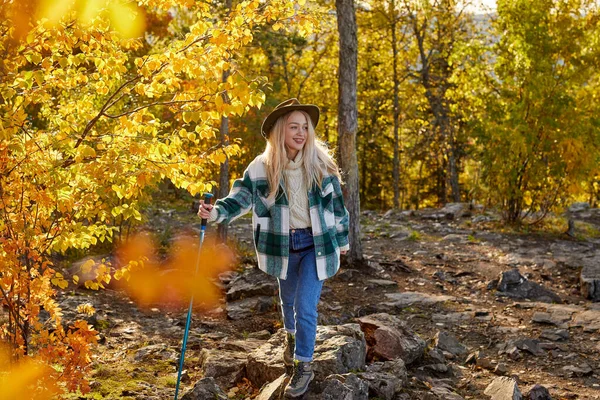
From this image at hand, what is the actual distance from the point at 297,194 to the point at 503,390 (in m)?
2.22

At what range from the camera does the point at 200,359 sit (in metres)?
5.63

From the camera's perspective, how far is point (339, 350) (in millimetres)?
4828

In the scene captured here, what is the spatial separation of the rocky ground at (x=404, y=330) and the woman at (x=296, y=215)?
44cm

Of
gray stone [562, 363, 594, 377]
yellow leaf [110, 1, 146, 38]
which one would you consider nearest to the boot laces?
yellow leaf [110, 1, 146, 38]

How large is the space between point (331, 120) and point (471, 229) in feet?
42.9

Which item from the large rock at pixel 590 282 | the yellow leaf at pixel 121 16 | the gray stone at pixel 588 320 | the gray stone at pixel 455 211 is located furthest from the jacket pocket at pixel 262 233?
the gray stone at pixel 455 211

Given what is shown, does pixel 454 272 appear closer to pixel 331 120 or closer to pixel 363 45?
pixel 363 45

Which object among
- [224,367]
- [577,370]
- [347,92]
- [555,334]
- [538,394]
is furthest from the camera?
[347,92]

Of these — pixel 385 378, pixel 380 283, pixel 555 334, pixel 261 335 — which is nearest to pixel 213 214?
pixel 385 378

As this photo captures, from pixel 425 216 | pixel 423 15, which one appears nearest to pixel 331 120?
pixel 423 15

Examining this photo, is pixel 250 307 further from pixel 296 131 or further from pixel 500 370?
pixel 296 131

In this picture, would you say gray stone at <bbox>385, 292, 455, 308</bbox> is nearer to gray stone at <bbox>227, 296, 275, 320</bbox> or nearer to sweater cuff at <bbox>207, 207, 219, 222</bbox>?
gray stone at <bbox>227, 296, 275, 320</bbox>

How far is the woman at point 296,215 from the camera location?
14.1ft

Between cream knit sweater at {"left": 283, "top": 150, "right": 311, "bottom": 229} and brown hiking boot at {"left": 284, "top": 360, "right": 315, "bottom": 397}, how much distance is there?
0.93 metres
